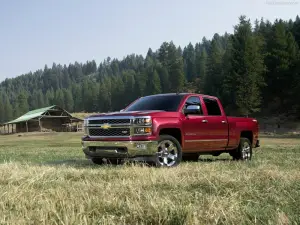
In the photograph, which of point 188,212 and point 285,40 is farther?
point 285,40

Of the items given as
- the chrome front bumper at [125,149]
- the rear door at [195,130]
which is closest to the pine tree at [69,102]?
the rear door at [195,130]

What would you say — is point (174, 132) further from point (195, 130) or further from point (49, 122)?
point (49, 122)

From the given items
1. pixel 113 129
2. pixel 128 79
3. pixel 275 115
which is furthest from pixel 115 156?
pixel 128 79

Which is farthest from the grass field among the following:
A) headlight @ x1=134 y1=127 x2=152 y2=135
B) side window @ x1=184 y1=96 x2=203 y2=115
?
Result: side window @ x1=184 y1=96 x2=203 y2=115

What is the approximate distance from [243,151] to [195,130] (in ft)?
8.79

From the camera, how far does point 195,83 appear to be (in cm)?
14150

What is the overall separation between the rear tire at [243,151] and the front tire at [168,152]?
10.5 ft

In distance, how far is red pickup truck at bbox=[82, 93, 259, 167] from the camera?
859 cm

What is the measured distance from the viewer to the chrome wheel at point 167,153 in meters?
8.81

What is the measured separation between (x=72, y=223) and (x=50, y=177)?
296cm

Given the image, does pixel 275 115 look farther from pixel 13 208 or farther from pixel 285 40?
pixel 13 208

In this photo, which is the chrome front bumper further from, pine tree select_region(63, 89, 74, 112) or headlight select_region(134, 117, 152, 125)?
pine tree select_region(63, 89, 74, 112)

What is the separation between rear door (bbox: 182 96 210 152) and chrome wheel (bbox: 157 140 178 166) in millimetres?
581

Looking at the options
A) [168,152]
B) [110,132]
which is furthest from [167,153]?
[110,132]
